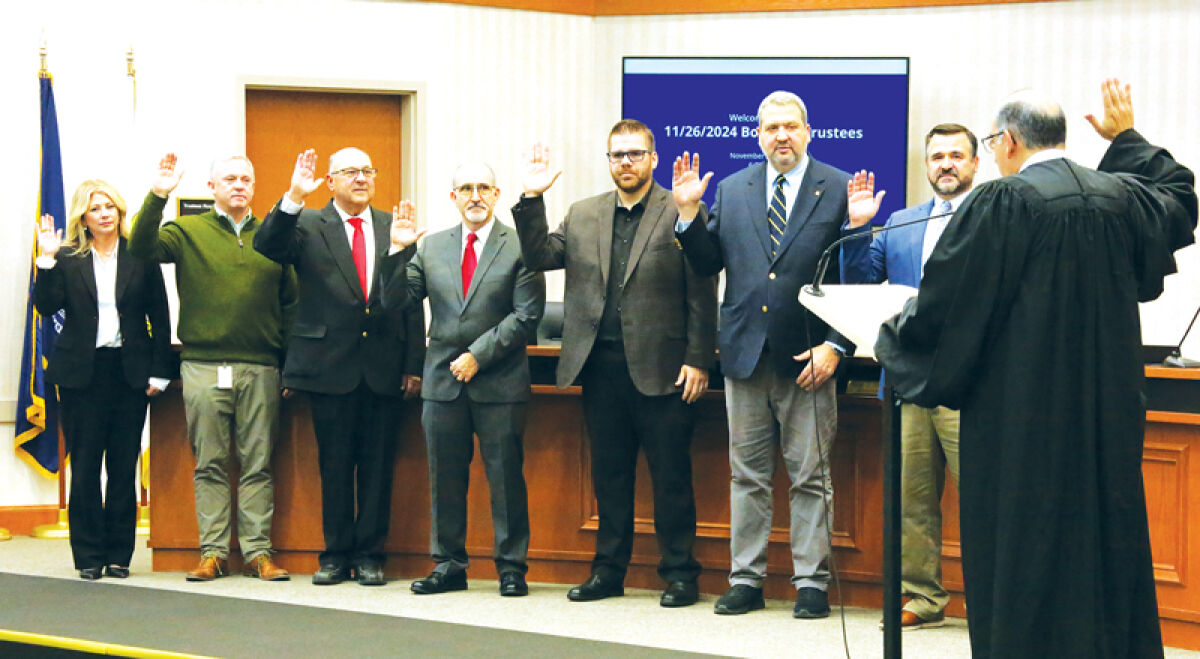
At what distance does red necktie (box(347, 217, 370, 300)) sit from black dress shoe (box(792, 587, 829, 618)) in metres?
1.98

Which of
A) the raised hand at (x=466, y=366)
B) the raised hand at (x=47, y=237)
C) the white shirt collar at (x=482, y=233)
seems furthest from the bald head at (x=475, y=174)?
the raised hand at (x=47, y=237)

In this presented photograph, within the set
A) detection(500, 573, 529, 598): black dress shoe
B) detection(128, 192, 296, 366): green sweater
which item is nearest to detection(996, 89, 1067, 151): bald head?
detection(500, 573, 529, 598): black dress shoe

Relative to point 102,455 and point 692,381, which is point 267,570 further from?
point 692,381

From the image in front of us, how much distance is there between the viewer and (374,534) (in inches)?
200

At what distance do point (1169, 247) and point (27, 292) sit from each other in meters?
5.29

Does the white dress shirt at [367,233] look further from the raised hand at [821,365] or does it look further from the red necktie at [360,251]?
the raised hand at [821,365]

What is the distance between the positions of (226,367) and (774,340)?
84.4 inches

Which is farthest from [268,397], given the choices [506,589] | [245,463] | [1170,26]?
[1170,26]

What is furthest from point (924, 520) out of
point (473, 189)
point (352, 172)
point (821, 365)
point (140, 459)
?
point (140, 459)

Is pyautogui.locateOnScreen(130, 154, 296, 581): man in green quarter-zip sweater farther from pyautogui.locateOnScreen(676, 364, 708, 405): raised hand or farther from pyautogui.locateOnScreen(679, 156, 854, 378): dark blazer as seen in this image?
pyautogui.locateOnScreen(679, 156, 854, 378): dark blazer

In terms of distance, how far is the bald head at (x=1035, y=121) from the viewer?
9.81 ft

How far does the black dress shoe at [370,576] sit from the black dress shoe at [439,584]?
7.1 inches

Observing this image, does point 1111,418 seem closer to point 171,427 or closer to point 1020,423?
point 1020,423

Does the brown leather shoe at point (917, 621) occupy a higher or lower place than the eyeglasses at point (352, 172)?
lower
